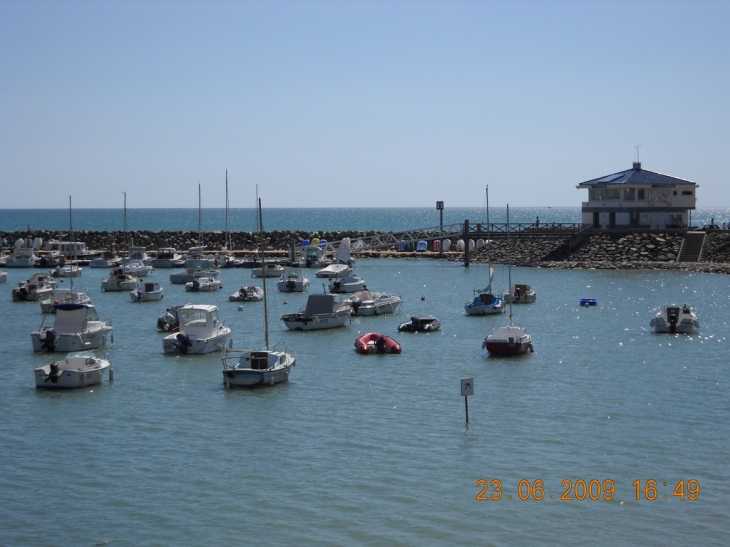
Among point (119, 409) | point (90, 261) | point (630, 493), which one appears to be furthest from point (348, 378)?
point (90, 261)

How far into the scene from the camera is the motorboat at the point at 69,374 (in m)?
36.6

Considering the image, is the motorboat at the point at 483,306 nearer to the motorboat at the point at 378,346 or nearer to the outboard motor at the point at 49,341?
the motorboat at the point at 378,346

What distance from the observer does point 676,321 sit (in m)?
50.9

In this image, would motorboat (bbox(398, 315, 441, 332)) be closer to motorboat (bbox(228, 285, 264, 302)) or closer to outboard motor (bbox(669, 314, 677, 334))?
outboard motor (bbox(669, 314, 677, 334))

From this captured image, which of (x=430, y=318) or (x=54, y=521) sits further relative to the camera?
(x=430, y=318)

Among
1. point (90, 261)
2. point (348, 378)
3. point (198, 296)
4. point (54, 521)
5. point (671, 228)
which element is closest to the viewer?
point (54, 521)

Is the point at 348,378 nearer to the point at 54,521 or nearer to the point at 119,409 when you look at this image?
the point at 119,409

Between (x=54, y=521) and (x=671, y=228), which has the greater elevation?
(x=671, y=228)

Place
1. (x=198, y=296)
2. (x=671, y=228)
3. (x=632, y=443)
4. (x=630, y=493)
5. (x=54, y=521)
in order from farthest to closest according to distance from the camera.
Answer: (x=671, y=228), (x=198, y=296), (x=632, y=443), (x=630, y=493), (x=54, y=521)

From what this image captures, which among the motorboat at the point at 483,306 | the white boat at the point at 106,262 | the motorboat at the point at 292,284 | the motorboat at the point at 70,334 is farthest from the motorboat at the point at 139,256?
the motorboat at the point at 70,334

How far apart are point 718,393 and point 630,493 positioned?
13091 millimetres

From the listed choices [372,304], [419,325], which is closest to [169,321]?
[419,325]

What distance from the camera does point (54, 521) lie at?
23078 mm

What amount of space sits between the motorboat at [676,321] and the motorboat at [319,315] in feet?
58.6
